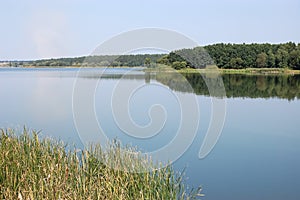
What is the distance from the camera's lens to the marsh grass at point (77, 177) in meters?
3.27

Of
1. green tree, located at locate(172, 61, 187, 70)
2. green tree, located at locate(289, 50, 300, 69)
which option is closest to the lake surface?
green tree, located at locate(172, 61, 187, 70)

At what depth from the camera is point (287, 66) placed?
40.9 m

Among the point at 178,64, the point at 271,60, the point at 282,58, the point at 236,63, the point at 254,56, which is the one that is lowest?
the point at 236,63

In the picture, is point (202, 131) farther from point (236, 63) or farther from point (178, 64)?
point (236, 63)

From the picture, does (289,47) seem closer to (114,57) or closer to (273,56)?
(273,56)

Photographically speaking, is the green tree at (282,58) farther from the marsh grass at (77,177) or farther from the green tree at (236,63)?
the marsh grass at (77,177)

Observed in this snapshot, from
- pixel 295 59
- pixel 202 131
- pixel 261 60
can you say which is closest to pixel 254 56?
pixel 261 60

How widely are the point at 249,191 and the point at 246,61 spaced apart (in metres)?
39.8

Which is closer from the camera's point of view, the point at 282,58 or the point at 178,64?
the point at 178,64

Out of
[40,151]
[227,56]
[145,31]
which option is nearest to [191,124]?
[145,31]

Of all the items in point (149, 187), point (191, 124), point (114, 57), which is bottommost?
point (149, 187)

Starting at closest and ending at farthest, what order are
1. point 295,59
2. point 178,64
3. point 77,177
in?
point 77,177
point 178,64
point 295,59

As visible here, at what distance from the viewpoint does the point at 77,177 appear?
3.69m

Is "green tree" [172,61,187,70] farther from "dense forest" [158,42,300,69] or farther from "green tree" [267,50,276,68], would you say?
"green tree" [267,50,276,68]
